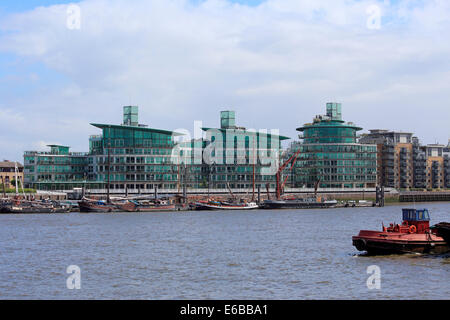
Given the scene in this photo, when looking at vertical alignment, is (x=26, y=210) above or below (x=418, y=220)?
below

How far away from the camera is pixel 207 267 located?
54875 mm

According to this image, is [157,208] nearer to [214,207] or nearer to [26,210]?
[214,207]

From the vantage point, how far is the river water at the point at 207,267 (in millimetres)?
44312

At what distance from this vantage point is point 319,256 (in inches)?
2432

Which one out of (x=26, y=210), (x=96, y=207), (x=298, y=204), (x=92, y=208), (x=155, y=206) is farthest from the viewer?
(x=298, y=204)

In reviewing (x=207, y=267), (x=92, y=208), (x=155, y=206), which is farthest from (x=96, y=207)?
(x=207, y=267)

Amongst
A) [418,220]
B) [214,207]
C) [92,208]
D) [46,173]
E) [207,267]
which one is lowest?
[207,267]

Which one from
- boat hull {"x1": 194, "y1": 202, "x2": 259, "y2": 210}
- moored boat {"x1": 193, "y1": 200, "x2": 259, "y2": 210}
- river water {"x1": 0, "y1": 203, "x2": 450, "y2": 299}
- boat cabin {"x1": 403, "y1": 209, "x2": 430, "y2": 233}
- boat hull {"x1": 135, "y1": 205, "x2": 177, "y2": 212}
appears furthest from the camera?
moored boat {"x1": 193, "y1": 200, "x2": 259, "y2": 210}

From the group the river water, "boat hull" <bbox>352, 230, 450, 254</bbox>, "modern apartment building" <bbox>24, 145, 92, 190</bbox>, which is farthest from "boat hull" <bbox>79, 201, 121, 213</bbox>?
"boat hull" <bbox>352, 230, 450, 254</bbox>

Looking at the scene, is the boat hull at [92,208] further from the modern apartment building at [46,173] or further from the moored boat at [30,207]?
the modern apartment building at [46,173]

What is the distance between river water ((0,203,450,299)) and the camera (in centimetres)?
4431

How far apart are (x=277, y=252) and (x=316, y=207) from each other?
110 meters

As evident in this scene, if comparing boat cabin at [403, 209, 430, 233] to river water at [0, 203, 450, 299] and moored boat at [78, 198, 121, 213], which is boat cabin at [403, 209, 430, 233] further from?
moored boat at [78, 198, 121, 213]
